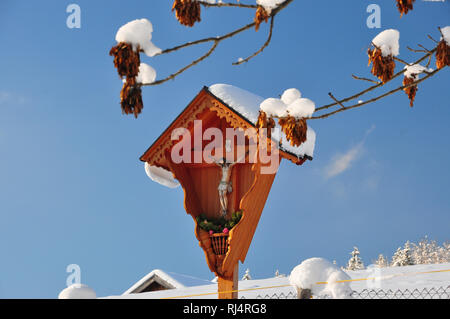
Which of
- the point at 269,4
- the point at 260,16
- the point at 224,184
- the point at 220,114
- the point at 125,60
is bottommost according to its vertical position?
the point at 125,60

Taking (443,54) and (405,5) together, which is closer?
(405,5)

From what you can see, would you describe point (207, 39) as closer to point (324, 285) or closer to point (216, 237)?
point (324, 285)

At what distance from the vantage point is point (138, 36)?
2.34 metres

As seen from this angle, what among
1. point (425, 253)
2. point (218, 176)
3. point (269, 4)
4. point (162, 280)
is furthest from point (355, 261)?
point (269, 4)

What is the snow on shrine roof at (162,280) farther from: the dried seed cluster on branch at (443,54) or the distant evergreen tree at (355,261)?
the distant evergreen tree at (355,261)

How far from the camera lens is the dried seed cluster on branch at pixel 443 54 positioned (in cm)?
277

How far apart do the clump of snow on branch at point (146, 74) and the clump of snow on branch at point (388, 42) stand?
53.2 inches

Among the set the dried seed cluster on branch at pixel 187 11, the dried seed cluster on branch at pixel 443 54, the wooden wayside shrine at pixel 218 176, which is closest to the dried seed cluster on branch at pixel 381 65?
the dried seed cluster on branch at pixel 443 54

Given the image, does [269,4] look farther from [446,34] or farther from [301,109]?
[446,34]

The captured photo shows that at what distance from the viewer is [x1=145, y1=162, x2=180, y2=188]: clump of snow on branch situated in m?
6.55

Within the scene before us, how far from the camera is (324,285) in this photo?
11.2 feet

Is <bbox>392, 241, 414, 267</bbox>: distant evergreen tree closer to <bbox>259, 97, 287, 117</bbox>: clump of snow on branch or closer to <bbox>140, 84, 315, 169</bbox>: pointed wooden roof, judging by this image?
<bbox>140, 84, 315, 169</bbox>: pointed wooden roof

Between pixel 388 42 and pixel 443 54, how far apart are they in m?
0.34
